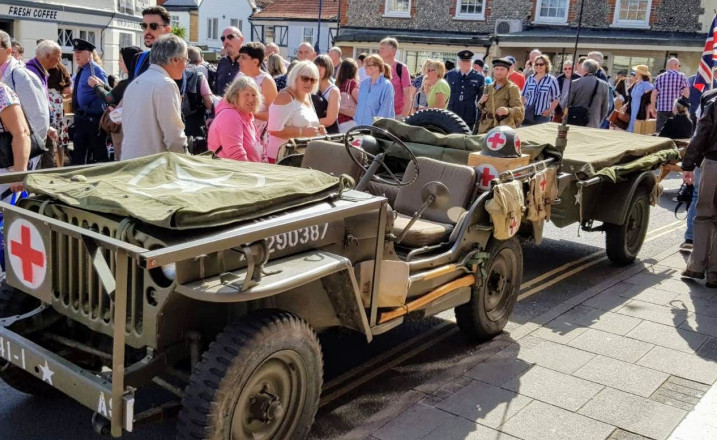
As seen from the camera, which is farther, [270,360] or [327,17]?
[327,17]

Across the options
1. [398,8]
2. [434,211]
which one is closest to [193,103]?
[434,211]

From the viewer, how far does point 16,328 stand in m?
3.72

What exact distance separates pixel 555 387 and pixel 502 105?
552 centimetres

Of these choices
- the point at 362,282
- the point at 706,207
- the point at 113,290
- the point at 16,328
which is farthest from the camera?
the point at 706,207

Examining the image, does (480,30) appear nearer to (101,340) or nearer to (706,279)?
(706,279)

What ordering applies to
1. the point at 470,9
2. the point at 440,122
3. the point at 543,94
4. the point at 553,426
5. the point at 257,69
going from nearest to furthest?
the point at 553,426
the point at 440,122
the point at 257,69
the point at 543,94
the point at 470,9

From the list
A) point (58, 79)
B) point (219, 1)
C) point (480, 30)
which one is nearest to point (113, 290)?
point (58, 79)

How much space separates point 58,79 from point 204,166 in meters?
5.53

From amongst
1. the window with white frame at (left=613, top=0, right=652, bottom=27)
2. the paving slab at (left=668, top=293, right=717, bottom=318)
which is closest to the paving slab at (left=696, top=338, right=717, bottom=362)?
the paving slab at (left=668, top=293, right=717, bottom=318)

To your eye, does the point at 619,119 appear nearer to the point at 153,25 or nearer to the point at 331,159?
the point at 153,25

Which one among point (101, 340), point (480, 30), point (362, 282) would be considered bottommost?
point (101, 340)

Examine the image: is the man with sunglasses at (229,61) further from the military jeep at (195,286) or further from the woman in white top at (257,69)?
the military jeep at (195,286)

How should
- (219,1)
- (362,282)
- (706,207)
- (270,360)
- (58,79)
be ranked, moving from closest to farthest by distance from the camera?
(270,360) → (362,282) → (706,207) → (58,79) → (219,1)

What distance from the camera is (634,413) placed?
4496 millimetres
